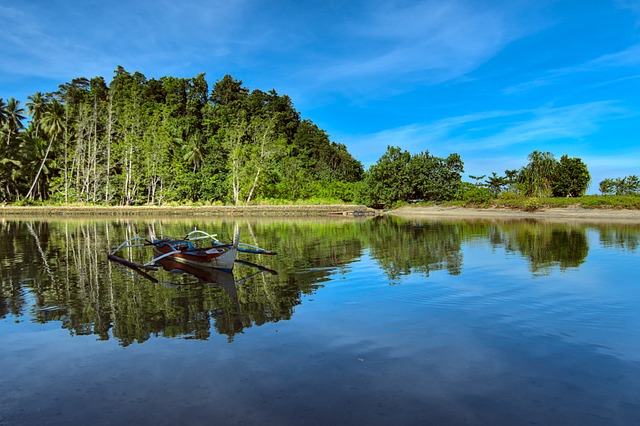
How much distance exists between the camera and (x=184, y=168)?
6650 centimetres

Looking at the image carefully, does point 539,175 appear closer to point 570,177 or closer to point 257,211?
point 570,177

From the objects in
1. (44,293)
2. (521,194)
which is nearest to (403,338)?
(44,293)

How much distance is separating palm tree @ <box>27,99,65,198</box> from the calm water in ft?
194

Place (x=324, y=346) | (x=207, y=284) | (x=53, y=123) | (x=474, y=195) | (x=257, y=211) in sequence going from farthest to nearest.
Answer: (x=53, y=123)
(x=474, y=195)
(x=257, y=211)
(x=207, y=284)
(x=324, y=346)

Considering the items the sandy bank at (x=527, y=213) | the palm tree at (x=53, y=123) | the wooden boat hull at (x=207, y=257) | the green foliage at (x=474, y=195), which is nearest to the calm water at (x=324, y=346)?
the wooden boat hull at (x=207, y=257)

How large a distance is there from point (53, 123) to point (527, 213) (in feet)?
221

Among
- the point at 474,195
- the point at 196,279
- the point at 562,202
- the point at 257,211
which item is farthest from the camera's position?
the point at 474,195

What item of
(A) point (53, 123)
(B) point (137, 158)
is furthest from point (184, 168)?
(A) point (53, 123)

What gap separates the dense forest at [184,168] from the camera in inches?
2383

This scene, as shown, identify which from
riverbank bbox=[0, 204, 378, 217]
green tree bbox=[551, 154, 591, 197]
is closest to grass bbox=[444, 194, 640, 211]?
green tree bbox=[551, 154, 591, 197]

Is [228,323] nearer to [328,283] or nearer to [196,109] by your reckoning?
[328,283]

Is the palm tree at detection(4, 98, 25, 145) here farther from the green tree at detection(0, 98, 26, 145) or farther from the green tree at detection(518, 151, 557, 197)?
the green tree at detection(518, 151, 557, 197)

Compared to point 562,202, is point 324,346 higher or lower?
lower

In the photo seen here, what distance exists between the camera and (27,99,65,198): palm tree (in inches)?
2564
